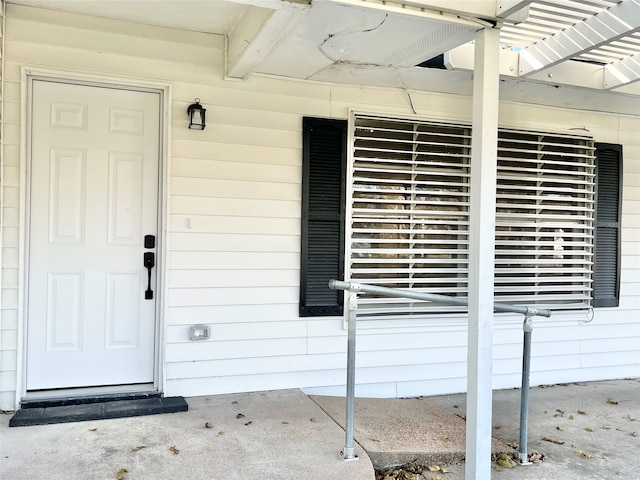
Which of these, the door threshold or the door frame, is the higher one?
the door frame

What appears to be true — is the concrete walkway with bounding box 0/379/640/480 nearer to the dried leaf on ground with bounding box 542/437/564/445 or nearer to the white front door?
the dried leaf on ground with bounding box 542/437/564/445

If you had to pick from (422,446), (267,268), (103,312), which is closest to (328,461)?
(422,446)

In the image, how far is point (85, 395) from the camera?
3350 millimetres

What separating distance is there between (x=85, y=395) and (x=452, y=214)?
2.90 m

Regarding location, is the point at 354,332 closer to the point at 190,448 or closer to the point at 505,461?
the point at 190,448

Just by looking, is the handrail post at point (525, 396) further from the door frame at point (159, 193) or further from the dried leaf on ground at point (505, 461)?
the door frame at point (159, 193)

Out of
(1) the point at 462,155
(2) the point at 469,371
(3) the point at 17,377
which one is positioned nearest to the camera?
(2) the point at 469,371

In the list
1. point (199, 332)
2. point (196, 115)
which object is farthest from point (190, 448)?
point (196, 115)

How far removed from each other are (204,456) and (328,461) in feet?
2.02

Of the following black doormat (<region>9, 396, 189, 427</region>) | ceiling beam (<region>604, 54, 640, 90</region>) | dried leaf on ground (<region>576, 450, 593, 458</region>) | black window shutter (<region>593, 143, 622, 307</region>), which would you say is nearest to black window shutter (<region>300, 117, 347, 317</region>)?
black doormat (<region>9, 396, 189, 427</region>)

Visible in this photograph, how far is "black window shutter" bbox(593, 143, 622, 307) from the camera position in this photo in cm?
474

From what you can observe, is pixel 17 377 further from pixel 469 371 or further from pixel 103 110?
pixel 469 371

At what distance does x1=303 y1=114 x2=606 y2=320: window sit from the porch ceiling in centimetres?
45

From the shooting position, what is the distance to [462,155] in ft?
13.9
